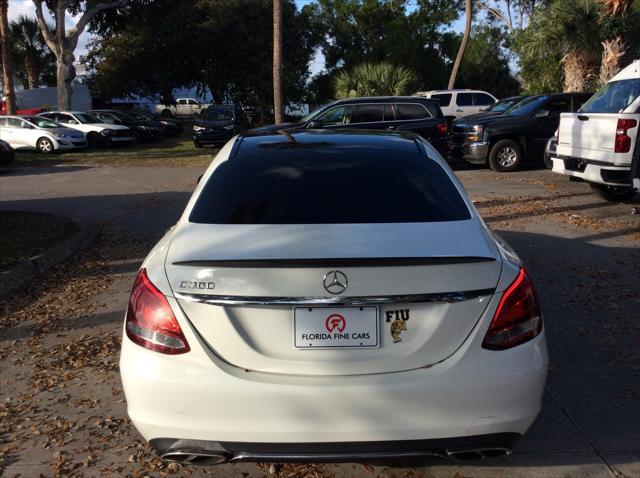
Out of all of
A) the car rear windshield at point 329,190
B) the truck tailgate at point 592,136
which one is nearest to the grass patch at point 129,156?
the truck tailgate at point 592,136

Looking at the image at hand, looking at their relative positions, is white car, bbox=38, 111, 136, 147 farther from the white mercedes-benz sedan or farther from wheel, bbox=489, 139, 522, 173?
the white mercedes-benz sedan

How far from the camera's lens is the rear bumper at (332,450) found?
2658 millimetres

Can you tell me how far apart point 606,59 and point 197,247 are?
1856cm

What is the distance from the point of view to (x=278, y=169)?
12.2ft

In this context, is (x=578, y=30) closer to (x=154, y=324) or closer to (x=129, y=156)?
(x=129, y=156)

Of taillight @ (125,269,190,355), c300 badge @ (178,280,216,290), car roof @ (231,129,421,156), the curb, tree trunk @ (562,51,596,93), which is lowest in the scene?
the curb

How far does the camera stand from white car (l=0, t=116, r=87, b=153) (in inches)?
953

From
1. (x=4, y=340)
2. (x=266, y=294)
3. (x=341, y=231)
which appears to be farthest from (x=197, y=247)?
(x=4, y=340)

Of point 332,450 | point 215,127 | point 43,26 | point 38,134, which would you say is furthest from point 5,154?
point 332,450

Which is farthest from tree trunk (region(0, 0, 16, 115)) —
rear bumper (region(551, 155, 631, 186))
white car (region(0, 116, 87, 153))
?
rear bumper (region(551, 155, 631, 186))

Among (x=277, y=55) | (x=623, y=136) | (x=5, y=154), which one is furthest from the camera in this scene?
(x=277, y=55)

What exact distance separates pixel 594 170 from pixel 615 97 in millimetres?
1463

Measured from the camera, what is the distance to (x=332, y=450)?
266 cm

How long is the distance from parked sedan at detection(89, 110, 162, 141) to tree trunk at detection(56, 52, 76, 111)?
2782mm
